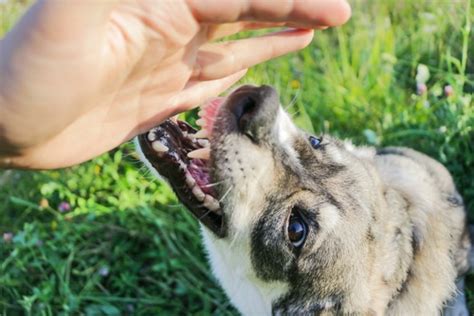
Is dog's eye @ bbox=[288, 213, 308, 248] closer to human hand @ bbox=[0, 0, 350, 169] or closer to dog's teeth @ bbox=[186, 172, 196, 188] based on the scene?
dog's teeth @ bbox=[186, 172, 196, 188]

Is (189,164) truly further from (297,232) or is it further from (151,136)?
(297,232)

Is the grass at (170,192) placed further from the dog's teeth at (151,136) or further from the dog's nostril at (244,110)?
the dog's nostril at (244,110)

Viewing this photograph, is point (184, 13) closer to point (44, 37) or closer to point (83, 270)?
point (44, 37)

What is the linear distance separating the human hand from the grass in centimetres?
160

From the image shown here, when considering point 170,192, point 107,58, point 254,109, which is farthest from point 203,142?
point 170,192

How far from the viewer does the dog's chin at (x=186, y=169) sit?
127 inches

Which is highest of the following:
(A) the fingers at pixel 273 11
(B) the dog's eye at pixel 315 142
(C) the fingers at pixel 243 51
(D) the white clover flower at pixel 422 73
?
(A) the fingers at pixel 273 11

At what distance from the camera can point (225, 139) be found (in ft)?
10.2

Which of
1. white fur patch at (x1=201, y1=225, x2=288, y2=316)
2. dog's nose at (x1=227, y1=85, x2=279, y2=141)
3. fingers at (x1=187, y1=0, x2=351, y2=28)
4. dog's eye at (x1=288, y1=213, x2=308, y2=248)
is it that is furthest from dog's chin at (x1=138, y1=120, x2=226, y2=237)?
fingers at (x1=187, y1=0, x2=351, y2=28)

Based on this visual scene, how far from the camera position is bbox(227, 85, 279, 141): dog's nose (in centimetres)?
307

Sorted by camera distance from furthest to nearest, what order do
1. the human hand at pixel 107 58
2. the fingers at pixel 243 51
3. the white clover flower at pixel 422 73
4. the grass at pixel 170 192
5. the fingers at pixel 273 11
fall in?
the white clover flower at pixel 422 73, the grass at pixel 170 192, the fingers at pixel 243 51, the fingers at pixel 273 11, the human hand at pixel 107 58

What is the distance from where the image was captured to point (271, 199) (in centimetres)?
320

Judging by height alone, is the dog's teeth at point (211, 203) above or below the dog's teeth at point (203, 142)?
below

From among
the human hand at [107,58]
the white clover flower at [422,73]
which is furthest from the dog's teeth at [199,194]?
the white clover flower at [422,73]
